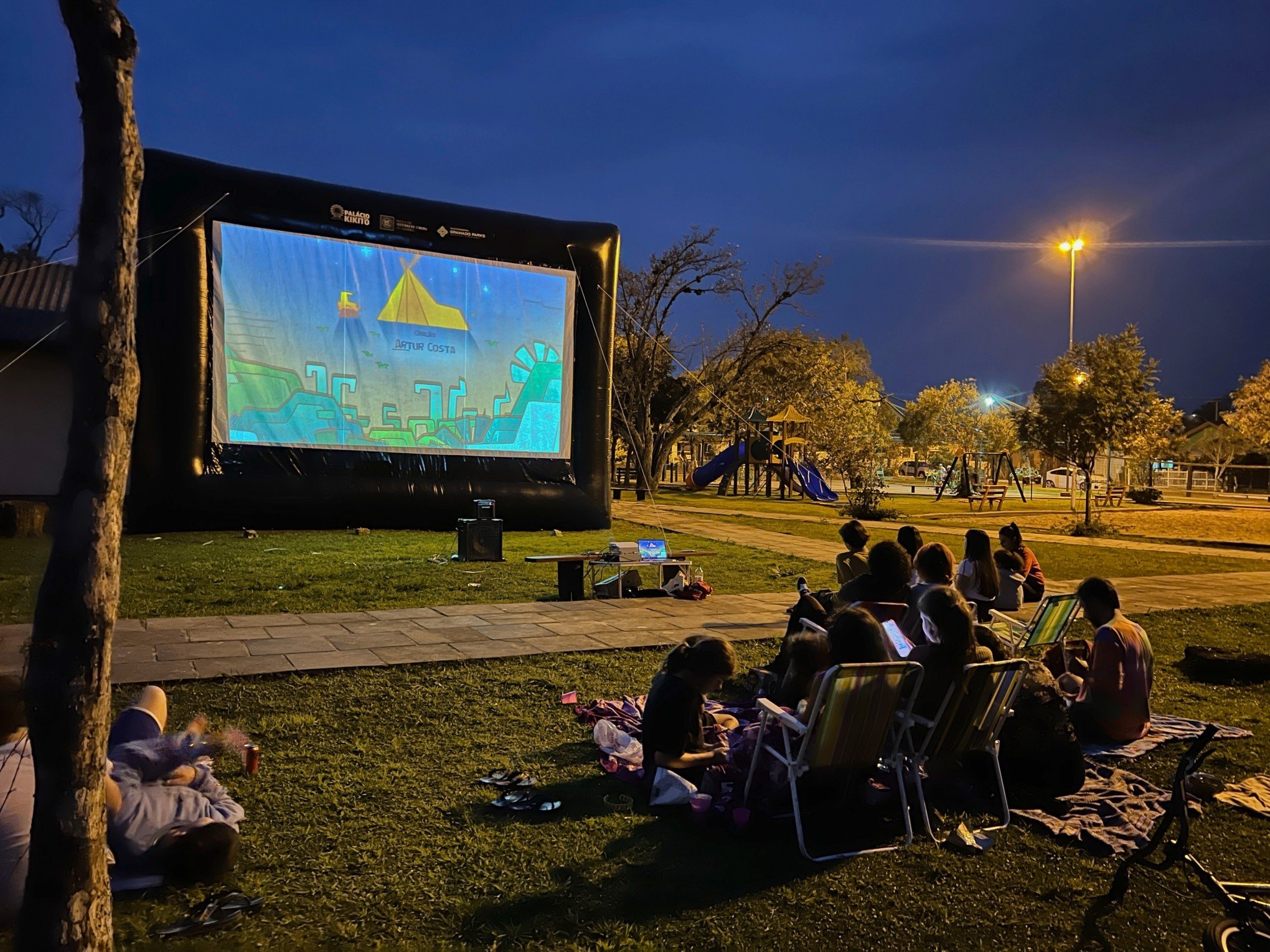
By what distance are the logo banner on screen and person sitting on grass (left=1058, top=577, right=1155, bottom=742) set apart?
10417 millimetres

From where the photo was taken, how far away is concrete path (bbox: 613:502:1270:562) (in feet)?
50.4

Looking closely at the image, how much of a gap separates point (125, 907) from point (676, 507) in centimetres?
2185

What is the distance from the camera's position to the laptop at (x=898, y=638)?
4812 millimetres

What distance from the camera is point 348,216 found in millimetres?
12781

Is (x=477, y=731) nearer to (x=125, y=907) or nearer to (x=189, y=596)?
(x=125, y=907)

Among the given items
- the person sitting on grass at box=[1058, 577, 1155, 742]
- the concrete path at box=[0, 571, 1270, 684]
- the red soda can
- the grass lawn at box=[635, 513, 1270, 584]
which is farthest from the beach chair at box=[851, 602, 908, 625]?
the grass lawn at box=[635, 513, 1270, 584]

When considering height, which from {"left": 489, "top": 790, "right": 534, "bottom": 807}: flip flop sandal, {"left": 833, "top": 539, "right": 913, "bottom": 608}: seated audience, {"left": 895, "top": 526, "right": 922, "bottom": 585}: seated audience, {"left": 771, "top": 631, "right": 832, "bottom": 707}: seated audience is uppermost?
{"left": 895, "top": 526, "right": 922, "bottom": 585}: seated audience

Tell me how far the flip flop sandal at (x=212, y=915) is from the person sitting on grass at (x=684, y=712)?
176 cm

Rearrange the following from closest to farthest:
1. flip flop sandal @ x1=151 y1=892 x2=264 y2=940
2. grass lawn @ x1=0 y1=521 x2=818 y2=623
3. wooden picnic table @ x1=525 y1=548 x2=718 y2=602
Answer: flip flop sandal @ x1=151 y1=892 x2=264 y2=940 < grass lawn @ x1=0 y1=521 x2=818 y2=623 < wooden picnic table @ x1=525 y1=548 x2=718 y2=602

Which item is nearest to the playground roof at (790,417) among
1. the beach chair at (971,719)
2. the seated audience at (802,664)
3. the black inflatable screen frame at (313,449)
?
the black inflatable screen frame at (313,449)

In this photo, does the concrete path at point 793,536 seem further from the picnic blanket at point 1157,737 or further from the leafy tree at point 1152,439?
the picnic blanket at point 1157,737

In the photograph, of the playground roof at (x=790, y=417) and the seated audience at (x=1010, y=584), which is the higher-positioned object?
the playground roof at (x=790, y=417)

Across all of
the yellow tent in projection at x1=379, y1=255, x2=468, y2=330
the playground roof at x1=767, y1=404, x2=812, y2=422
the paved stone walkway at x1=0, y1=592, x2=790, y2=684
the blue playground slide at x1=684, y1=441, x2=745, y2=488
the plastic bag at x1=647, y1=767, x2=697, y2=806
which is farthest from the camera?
the blue playground slide at x1=684, y1=441, x2=745, y2=488

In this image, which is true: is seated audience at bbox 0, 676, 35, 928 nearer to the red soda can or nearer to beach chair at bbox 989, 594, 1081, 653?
the red soda can
